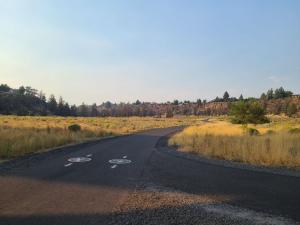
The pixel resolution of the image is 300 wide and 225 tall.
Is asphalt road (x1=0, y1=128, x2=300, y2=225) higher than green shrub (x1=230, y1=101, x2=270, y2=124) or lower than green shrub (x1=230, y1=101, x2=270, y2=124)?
lower

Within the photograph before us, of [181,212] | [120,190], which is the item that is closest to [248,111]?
[120,190]

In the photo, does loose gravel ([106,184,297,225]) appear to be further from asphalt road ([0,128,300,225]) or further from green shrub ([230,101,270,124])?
green shrub ([230,101,270,124])

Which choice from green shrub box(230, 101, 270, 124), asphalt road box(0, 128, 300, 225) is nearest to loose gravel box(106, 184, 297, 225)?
asphalt road box(0, 128, 300, 225)

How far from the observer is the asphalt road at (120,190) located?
7426 mm

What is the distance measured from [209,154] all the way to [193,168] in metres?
4.82

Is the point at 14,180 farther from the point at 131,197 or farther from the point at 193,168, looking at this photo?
the point at 193,168

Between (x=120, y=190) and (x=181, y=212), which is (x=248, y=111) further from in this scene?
(x=181, y=212)

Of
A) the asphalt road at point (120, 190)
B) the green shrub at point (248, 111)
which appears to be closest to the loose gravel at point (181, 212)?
the asphalt road at point (120, 190)

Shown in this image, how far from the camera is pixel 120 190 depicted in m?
10.0

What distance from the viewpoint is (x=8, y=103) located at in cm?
13025

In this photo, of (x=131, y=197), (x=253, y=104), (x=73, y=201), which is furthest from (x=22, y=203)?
(x=253, y=104)

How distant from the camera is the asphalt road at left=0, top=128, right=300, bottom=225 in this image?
743 cm

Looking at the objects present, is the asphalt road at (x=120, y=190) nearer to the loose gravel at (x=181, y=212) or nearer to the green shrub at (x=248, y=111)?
the loose gravel at (x=181, y=212)

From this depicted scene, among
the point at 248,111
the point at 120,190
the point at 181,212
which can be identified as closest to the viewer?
the point at 181,212
